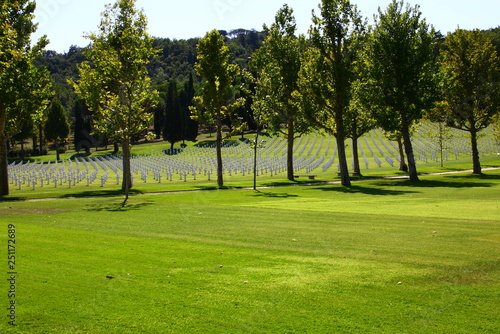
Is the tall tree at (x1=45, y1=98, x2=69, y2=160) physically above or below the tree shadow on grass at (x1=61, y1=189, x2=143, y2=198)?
above

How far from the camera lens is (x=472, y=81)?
3997cm

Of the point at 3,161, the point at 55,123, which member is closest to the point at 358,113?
the point at 3,161

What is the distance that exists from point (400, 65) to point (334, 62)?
16.3 ft

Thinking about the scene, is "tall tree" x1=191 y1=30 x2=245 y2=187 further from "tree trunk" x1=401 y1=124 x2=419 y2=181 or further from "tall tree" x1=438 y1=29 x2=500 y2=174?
"tall tree" x1=438 y1=29 x2=500 y2=174

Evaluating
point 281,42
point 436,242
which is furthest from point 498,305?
point 281,42

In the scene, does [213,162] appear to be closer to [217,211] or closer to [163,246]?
[217,211]

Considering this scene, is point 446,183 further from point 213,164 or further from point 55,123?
point 55,123

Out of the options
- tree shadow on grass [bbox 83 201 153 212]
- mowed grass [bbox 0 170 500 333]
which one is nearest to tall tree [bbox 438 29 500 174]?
mowed grass [bbox 0 170 500 333]

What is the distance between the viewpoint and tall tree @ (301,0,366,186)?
3491 cm

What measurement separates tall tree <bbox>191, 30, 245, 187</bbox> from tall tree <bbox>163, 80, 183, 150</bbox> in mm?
56434

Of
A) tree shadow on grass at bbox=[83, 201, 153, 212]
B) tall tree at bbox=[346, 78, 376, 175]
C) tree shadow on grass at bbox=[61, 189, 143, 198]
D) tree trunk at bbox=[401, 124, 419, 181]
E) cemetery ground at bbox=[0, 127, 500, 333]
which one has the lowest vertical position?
cemetery ground at bbox=[0, 127, 500, 333]

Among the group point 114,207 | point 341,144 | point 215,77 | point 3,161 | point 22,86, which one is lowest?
point 114,207

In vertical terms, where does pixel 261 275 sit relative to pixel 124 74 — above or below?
below

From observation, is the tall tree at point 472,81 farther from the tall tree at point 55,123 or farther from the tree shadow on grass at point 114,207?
the tall tree at point 55,123
